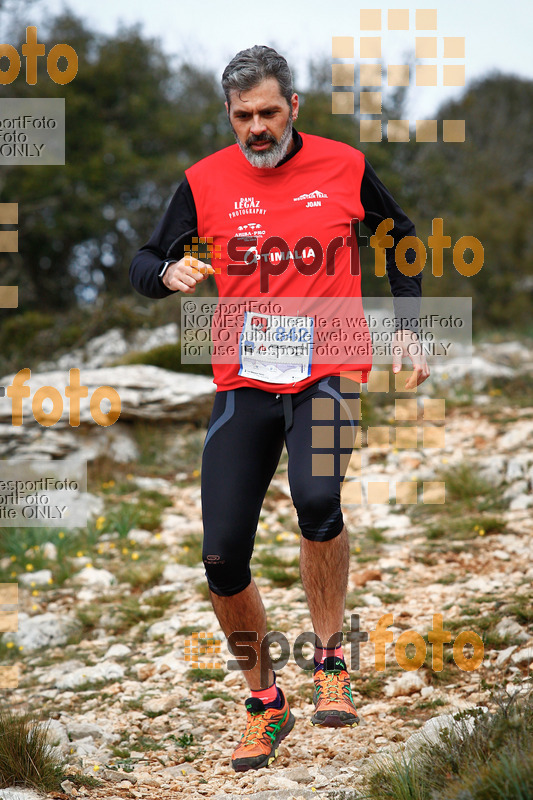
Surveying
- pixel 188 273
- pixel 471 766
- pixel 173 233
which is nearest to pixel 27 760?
pixel 471 766

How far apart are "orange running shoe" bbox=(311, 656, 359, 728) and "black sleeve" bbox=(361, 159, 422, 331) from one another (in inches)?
49.7

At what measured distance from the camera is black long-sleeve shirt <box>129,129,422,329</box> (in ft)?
9.87

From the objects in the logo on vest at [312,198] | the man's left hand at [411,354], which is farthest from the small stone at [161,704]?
the logo on vest at [312,198]

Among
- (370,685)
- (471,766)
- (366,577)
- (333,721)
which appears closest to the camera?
(471,766)

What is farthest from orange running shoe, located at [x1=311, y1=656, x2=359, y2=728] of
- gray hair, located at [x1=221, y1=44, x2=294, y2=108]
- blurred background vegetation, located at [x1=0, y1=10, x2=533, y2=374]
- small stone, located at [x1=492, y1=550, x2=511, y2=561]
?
blurred background vegetation, located at [x1=0, y1=10, x2=533, y2=374]

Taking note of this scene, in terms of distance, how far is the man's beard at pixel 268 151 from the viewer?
9.39 ft

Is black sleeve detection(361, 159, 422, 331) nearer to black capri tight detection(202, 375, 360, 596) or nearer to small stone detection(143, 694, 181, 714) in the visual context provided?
black capri tight detection(202, 375, 360, 596)

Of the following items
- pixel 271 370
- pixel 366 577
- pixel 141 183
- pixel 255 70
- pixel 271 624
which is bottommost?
pixel 271 624

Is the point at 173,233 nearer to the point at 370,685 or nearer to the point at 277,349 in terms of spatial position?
the point at 277,349

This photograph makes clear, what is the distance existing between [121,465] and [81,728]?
3.99 meters

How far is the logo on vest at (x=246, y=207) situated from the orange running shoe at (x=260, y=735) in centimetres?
172

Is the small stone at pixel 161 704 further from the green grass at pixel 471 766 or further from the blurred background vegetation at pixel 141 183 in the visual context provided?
the blurred background vegetation at pixel 141 183

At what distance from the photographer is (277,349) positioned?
281 cm

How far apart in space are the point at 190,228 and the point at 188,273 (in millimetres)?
413
